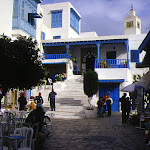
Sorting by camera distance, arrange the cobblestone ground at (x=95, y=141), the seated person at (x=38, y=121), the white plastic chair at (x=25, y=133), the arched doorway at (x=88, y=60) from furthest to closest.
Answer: the arched doorway at (x=88, y=60)
the cobblestone ground at (x=95, y=141)
the seated person at (x=38, y=121)
the white plastic chair at (x=25, y=133)

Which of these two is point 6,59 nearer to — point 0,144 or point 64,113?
point 0,144

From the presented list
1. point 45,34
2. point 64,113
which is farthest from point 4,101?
point 45,34

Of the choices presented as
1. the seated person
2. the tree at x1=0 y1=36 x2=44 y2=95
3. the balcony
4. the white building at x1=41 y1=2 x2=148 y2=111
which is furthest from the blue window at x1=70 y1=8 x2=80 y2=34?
the seated person

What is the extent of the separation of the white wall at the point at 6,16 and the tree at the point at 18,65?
8606mm

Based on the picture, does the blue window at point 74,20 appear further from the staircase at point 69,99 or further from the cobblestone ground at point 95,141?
the cobblestone ground at point 95,141

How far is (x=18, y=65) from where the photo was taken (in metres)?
7.56

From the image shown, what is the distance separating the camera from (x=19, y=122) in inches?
321

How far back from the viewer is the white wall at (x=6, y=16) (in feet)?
52.3

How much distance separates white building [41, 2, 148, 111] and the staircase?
1.92 m

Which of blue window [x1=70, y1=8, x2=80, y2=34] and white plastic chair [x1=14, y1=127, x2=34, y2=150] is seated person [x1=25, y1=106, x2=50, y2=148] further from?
blue window [x1=70, y1=8, x2=80, y2=34]

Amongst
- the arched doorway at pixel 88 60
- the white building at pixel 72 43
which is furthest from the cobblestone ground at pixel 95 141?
the arched doorway at pixel 88 60

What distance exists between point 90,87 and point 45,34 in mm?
13377

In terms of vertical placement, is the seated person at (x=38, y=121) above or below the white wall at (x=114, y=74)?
below

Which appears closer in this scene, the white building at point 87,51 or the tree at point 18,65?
the tree at point 18,65
